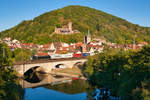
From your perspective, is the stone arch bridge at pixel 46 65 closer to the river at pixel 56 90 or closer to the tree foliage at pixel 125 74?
the river at pixel 56 90

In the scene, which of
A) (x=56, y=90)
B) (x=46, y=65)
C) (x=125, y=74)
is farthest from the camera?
(x=46, y=65)

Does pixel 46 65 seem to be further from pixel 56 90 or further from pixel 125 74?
pixel 125 74

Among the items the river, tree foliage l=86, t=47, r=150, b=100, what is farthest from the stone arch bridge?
tree foliage l=86, t=47, r=150, b=100

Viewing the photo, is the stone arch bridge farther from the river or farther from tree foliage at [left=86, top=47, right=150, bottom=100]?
tree foliage at [left=86, top=47, right=150, bottom=100]

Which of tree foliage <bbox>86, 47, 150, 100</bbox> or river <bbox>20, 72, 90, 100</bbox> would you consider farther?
river <bbox>20, 72, 90, 100</bbox>

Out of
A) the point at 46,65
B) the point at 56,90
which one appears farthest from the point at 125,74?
the point at 46,65

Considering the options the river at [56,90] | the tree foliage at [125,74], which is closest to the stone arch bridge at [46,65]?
the river at [56,90]

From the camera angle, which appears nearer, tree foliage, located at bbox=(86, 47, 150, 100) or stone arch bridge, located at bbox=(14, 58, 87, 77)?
tree foliage, located at bbox=(86, 47, 150, 100)

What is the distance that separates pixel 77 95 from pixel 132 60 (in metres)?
15.1

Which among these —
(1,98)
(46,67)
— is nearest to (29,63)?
(46,67)

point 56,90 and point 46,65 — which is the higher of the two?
point 46,65

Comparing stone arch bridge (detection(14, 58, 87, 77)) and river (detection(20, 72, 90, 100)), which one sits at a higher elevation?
stone arch bridge (detection(14, 58, 87, 77))

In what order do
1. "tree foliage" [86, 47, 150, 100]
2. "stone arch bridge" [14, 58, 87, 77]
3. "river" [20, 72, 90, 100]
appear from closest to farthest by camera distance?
"tree foliage" [86, 47, 150, 100] → "river" [20, 72, 90, 100] → "stone arch bridge" [14, 58, 87, 77]

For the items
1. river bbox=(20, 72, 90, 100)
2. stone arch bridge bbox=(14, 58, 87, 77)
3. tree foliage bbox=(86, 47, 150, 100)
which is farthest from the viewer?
stone arch bridge bbox=(14, 58, 87, 77)
